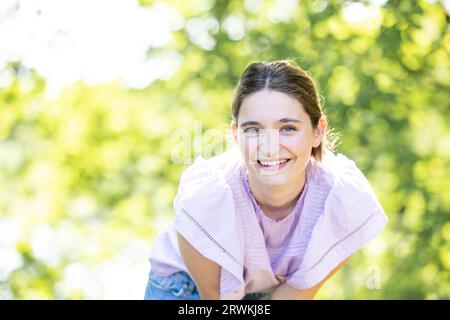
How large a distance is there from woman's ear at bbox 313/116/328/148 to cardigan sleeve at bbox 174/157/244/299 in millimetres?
267

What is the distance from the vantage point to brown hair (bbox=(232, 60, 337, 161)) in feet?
5.62

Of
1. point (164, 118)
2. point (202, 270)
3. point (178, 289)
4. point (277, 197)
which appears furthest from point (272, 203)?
point (164, 118)

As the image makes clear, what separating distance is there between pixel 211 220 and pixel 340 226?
0.35 m

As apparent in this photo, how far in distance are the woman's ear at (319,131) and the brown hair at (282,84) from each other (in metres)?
0.02

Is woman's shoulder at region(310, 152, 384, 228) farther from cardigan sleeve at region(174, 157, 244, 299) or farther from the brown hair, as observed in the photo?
cardigan sleeve at region(174, 157, 244, 299)

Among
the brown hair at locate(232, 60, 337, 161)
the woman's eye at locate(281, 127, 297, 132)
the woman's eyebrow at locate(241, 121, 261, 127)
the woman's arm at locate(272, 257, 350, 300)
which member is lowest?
the woman's arm at locate(272, 257, 350, 300)

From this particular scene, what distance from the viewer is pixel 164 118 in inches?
200

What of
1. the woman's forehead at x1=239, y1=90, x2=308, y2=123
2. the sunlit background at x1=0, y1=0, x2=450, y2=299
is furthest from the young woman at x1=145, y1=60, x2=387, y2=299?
the sunlit background at x1=0, y1=0, x2=450, y2=299

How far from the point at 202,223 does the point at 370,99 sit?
7.53 ft

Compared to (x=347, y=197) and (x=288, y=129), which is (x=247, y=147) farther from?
→ (x=347, y=197)

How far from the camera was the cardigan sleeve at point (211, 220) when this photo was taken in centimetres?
173

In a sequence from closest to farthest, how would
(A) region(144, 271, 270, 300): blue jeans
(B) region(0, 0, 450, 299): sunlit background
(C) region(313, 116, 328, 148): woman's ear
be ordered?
(C) region(313, 116, 328, 148): woman's ear < (A) region(144, 271, 270, 300): blue jeans < (B) region(0, 0, 450, 299): sunlit background

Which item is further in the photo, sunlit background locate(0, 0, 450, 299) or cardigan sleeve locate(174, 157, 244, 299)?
sunlit background locate(0, 0, 450, 299)

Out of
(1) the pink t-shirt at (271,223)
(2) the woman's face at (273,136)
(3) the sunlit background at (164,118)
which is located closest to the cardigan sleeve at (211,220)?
(1) the pink t-shirt at (271,223)
